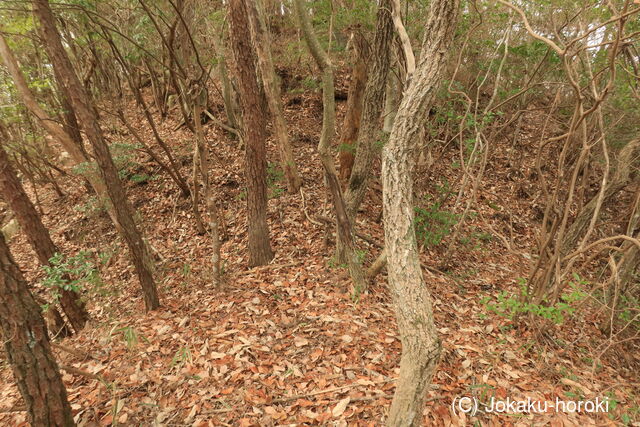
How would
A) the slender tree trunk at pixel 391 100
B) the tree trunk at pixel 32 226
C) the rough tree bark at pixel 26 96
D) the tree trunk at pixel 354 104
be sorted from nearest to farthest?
the tree trunk at pixel 32 226
the rough tree bark at pixel 26 96
the slender tree trunk at pixel 391 100
the tree trunk at pixel 354 104

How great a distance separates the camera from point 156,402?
11.1ft

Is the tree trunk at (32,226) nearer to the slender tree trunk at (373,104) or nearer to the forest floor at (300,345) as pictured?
the forest floor at (300,345)

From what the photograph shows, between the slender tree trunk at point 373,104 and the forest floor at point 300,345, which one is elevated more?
the slender tree trunk at point 373,104

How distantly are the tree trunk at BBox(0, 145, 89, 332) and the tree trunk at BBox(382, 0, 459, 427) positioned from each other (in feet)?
12.0

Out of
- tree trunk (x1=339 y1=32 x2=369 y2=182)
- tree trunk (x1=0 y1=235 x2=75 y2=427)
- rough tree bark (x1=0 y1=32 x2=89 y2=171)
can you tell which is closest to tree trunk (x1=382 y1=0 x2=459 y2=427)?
tree trunk (x1=0 y1=235 x2=75 y2=427)

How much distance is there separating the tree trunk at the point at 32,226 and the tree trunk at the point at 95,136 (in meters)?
0.93

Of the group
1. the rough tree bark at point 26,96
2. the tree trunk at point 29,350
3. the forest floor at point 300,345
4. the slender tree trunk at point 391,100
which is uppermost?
the rough tree bark at point 26,96

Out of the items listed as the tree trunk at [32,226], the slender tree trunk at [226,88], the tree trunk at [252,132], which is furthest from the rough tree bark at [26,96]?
the slender tree trunk at [226,88]

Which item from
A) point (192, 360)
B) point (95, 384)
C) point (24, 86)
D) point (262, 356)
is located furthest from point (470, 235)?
point (24, 86)

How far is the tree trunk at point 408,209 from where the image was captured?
7.73ft

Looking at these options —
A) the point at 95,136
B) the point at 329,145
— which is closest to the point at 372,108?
the point at 329,145

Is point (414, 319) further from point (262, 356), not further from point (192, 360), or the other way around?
point (192, 360)

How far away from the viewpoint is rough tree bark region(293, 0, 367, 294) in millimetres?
4250

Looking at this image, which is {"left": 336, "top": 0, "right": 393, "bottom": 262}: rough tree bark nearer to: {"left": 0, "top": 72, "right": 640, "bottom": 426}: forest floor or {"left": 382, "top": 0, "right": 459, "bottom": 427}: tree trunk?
{"left": 0, "top": 72, "right": 640, "bottom": 426}: forest floor
